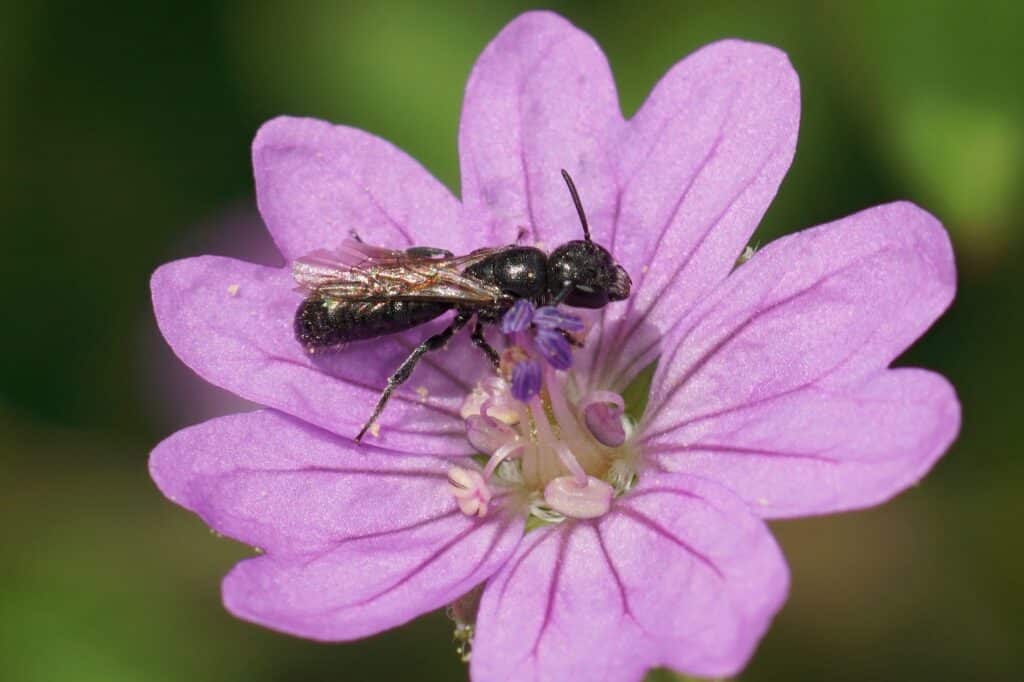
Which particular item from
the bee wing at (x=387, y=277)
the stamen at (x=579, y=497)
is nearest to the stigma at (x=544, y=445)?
the stamen at (x=579, y=497)

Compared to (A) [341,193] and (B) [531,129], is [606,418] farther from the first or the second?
(A) [341,193]

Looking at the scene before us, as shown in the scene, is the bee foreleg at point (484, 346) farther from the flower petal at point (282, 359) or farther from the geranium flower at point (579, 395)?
the flower petal at point (282, 359)

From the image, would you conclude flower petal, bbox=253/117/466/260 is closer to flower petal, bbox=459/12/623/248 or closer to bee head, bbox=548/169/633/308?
flower petal, bbox=459/12/623/248

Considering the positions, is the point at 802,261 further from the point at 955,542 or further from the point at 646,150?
the point at 955,542

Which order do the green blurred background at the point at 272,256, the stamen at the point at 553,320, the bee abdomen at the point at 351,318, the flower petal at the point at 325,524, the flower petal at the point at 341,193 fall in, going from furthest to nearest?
the green blurred background at the point at 272,256 → the flower petal at the point at 341,193 → the bee abdomen at the point at 351,318 → the stamen at the point at 553,320 → the flower petal at the point at 325,524

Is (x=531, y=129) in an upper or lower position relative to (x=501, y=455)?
upper

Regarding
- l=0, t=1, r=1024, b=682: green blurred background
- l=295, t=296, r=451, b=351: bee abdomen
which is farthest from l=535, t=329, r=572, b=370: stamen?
l=0, t=1, r=1024, b=682: green blurred background

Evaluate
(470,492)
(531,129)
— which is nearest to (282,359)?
(470,492)
